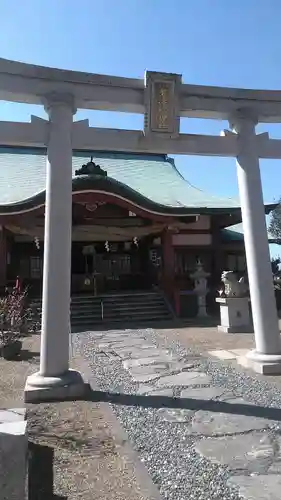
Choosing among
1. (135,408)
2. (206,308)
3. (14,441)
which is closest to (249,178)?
(135,408)

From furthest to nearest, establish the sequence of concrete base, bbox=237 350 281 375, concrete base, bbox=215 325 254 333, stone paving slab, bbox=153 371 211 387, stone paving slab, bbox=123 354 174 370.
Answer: concrete base, bbox=215 325 254 333
stone paving slab, bbox=123 354 174 370
concrete base, bbox=237 350 281 375
stone paving slab, bbox=153 371 211 387

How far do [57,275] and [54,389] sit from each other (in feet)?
4.72

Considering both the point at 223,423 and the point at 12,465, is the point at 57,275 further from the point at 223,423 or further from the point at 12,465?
the point at 12,465

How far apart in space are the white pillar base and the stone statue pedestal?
665 cm

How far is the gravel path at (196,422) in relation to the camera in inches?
123

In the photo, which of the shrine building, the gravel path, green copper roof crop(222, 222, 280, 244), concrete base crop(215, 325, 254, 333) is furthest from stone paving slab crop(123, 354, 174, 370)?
green copper roof crop(222, 222, 280, 244)

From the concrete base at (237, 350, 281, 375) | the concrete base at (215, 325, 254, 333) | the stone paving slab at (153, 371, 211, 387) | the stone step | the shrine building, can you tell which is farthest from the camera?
the shrine building

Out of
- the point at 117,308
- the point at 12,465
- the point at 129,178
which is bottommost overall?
the point at 12,465

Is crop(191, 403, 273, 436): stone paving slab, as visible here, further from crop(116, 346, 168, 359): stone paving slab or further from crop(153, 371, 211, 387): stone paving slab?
crop(116, 346, 168, 359): stone paving slab

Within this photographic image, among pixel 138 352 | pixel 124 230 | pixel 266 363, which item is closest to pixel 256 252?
pixel 266 363

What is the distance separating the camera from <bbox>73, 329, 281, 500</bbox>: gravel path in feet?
10.2

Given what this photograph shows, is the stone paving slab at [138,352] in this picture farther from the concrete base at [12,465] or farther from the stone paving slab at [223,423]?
the concrete base at [12,465]

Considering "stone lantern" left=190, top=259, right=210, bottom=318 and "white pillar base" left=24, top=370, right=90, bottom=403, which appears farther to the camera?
"stone lantern" left=190, top=259, right=210, bottom=318

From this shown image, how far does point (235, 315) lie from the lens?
1145cm
